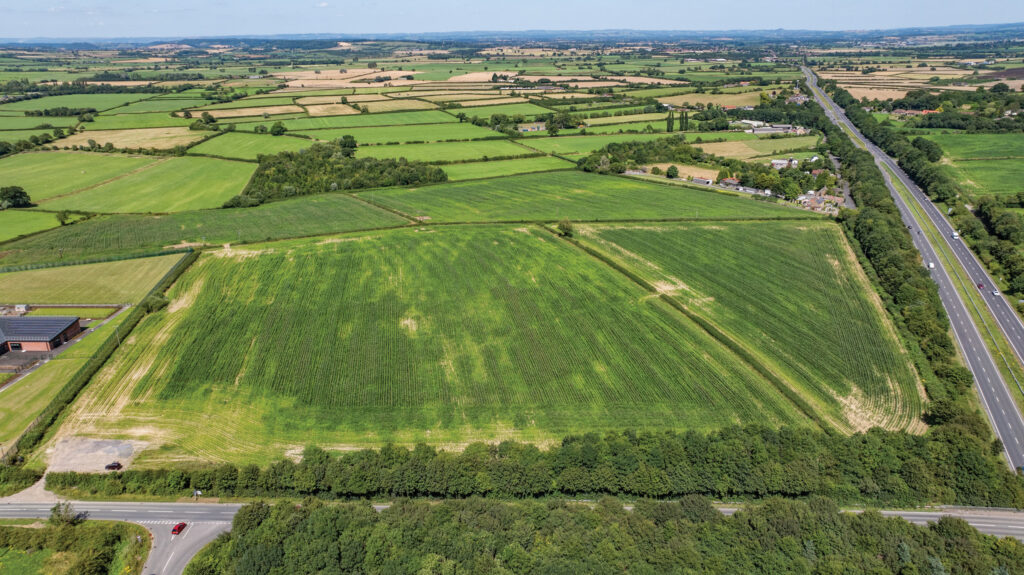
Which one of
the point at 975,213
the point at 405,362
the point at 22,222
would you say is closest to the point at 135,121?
the point at 22,222

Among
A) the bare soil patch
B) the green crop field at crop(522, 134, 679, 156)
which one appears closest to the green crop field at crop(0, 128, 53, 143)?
the green crop field at crop(522, 134, 679, 156)

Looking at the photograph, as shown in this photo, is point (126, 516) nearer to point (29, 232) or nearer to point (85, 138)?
point (29, 232)

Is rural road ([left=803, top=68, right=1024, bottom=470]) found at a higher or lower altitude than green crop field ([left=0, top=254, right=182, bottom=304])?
lower

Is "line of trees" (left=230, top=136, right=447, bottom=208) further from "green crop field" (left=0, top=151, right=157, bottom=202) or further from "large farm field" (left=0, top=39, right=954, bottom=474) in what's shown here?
"green crop field" (left=0, top=151, right=157, bottom=202)

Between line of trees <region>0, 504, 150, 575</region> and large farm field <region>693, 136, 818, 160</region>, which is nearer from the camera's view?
line of trees <region>0, 504, 150, 575</region>

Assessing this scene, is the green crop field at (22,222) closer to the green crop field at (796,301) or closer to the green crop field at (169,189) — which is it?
the green crop field at (169,189)

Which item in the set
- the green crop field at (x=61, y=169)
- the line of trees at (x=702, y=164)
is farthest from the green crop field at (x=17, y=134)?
the line of trees at (x=702, y=164)

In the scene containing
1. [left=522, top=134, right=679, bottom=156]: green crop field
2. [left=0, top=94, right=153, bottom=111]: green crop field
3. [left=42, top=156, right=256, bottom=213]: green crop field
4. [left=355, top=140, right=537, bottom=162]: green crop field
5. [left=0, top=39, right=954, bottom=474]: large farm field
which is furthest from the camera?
[left=0, top=94, right=153, bottom=111]: green crop field
